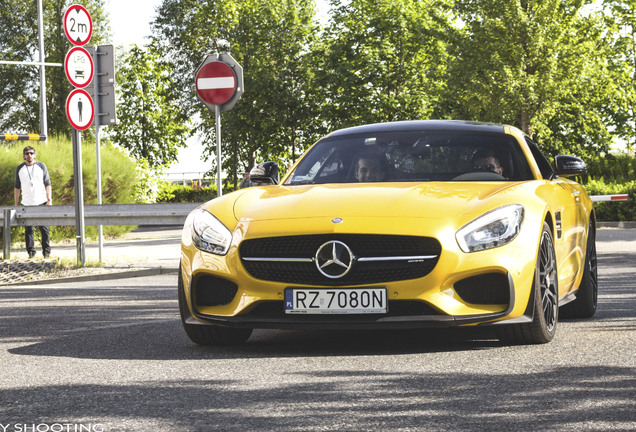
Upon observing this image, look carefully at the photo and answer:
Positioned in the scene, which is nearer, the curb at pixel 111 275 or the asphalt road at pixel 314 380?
the asphalt road at pixel 314 380

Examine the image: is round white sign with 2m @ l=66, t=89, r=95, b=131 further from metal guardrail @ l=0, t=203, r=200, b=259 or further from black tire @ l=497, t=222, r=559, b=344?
black tire @ l=497, t=222, r=559, b=344

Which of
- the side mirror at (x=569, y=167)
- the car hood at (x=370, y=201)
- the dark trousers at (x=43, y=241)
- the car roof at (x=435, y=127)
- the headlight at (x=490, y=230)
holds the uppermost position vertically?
the car roof at (x=435, y=127)

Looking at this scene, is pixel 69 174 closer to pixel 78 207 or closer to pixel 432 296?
pixel 78 207

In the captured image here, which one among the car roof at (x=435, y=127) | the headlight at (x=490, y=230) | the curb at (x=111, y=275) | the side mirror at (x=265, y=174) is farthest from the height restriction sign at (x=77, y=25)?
the headlight at (x=490, y=230)

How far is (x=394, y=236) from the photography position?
236 inches

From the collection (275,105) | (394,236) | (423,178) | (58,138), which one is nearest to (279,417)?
(394,236)

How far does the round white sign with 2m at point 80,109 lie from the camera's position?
14.6 metres

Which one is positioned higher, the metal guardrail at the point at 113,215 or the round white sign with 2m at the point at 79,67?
the round white sign with 2m at the point at 79,67

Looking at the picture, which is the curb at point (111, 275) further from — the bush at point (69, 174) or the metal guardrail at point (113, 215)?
the bush at point (69, 174)

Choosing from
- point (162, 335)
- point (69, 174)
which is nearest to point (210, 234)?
point (162, 335)

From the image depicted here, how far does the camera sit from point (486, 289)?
605 cm

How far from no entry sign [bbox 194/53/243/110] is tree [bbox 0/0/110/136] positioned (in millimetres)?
50302

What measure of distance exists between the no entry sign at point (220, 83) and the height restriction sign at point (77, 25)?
1.82 meters

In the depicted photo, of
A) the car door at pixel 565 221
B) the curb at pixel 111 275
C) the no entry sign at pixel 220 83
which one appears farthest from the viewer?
the no entry sign at pixel 220 83
